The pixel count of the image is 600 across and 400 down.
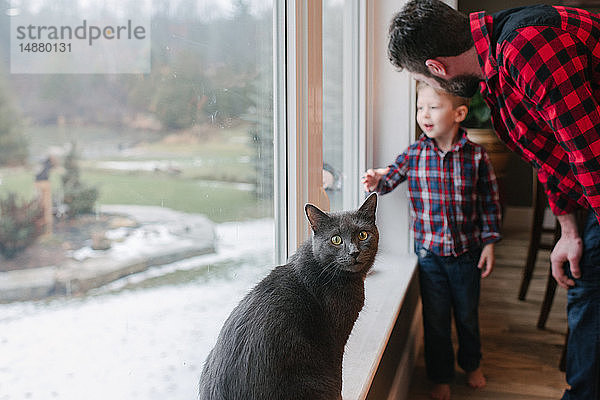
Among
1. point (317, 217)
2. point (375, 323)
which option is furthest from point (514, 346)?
point (317, 217)

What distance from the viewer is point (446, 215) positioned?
87.9 inches

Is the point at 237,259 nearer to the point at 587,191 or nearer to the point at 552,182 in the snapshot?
the point at 587,191

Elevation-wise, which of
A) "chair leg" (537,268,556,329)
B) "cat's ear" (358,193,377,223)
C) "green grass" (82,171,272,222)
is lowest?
"chair leg" (537,268,556,329)

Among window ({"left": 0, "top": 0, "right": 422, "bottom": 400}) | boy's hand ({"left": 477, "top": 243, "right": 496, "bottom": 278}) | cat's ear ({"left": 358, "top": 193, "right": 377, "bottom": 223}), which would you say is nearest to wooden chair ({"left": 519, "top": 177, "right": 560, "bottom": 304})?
boy's hand ({"left": 477, "top": 243, "right": 496, "bottom": 278})

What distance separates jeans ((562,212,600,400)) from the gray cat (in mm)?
1084

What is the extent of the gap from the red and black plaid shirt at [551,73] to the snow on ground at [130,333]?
67cm

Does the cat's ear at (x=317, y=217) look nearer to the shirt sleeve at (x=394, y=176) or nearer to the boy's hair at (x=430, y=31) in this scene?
the boy's hair at (x=430, y=31)

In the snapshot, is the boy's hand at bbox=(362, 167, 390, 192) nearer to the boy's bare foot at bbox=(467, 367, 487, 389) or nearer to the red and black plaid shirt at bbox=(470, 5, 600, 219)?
the red and black plaid shirt at bbox=(470, 5, 600, 219)

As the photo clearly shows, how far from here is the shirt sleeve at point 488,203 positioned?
224 cm

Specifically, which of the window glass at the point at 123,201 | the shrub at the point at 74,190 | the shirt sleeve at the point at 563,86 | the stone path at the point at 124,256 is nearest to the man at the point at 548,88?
the shirt sleeve at the point at 563,86

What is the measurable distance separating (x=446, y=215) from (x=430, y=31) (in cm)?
94

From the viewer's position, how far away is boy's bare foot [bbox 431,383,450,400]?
2329 mm

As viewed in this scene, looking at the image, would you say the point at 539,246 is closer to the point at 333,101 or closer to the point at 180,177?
the point at 333,101

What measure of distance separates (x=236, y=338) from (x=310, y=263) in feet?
0.69
